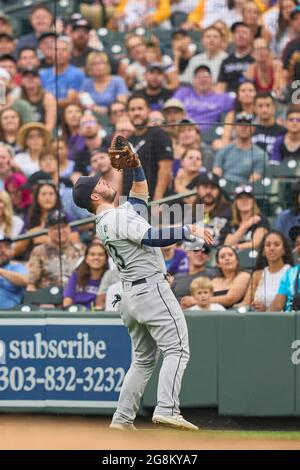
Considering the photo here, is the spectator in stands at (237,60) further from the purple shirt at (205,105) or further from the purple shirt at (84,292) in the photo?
the purple shirt at (84,292)

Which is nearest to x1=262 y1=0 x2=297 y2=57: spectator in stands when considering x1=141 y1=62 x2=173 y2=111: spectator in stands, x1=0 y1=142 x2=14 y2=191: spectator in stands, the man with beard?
x1=141 y1=62 x2=173 y2=111: spectator in stands

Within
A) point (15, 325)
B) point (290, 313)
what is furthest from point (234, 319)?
point (15, 325)

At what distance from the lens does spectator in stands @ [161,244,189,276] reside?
10.1 meters

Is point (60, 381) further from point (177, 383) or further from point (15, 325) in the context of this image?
point (177, 383)

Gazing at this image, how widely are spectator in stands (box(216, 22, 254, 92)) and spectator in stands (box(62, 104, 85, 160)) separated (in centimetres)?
156

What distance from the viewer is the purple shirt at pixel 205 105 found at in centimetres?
1142

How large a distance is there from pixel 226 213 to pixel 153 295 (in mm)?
2576

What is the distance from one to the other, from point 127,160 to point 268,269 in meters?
2.24

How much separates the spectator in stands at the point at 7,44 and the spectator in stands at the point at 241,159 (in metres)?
3.66

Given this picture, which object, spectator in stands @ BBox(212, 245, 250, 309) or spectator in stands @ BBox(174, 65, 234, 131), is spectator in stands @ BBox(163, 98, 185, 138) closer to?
spectator in stands @ BBox(174, 65, 234, 131)

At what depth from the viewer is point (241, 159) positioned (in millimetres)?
10586

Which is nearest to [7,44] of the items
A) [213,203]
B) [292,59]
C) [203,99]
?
[203,99]

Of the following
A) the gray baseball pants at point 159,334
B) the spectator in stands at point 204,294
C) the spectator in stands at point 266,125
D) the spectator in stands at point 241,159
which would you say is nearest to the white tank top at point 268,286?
the spectator in stands at point 204,294

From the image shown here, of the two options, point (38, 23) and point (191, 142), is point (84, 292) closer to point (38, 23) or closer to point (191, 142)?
point (191, 142)
